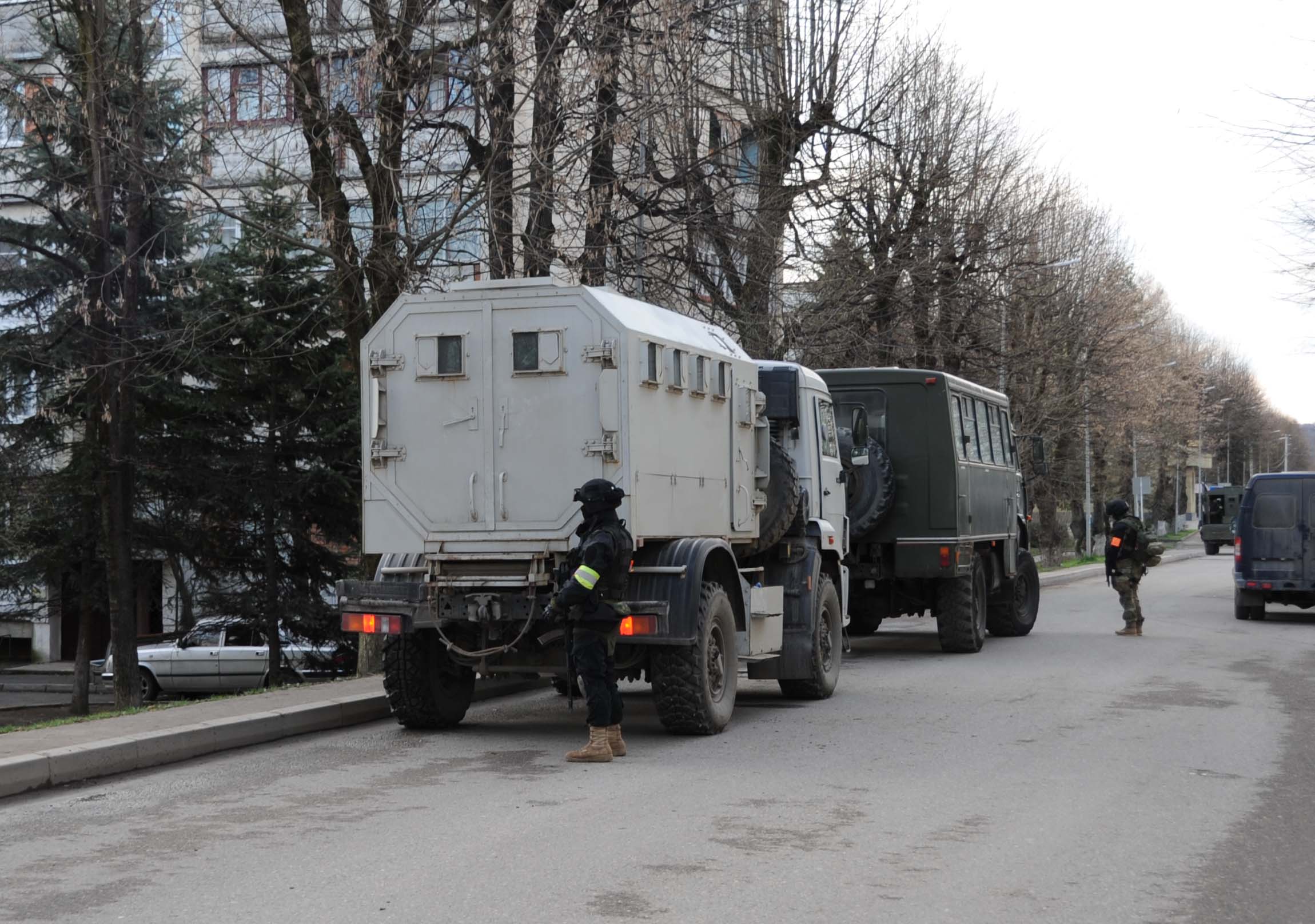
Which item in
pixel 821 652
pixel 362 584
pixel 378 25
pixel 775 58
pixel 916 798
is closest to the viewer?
pixel 916 798

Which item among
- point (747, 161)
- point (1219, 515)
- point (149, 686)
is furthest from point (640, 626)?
point (1219, 515)

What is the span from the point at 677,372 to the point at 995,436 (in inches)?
400

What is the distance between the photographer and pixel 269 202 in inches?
872

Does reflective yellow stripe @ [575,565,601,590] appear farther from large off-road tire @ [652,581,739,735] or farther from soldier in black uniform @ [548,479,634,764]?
large off-road tire @ [652,581,739,735]

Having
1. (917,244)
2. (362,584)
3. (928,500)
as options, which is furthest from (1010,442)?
(362,584)

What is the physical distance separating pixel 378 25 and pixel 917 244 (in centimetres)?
1427

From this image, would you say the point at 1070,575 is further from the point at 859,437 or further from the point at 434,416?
the point at 434,416

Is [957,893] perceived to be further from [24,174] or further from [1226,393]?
[1226,393]

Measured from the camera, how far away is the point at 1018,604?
2067cm

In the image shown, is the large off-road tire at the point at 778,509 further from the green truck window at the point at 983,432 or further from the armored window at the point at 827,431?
the green truck window at the point at 983,432

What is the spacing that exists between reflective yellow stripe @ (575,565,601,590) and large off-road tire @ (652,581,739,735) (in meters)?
1.23

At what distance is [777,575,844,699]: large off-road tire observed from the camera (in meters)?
12.5

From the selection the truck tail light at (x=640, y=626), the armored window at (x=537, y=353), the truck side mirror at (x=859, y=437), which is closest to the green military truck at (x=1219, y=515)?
the truck side mirror at (x=859, y=437)

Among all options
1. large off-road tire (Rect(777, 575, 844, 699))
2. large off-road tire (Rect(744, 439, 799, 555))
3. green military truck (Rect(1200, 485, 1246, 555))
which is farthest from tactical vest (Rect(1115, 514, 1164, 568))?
green military truck (Rect(1200, 485, 1246, 555))
